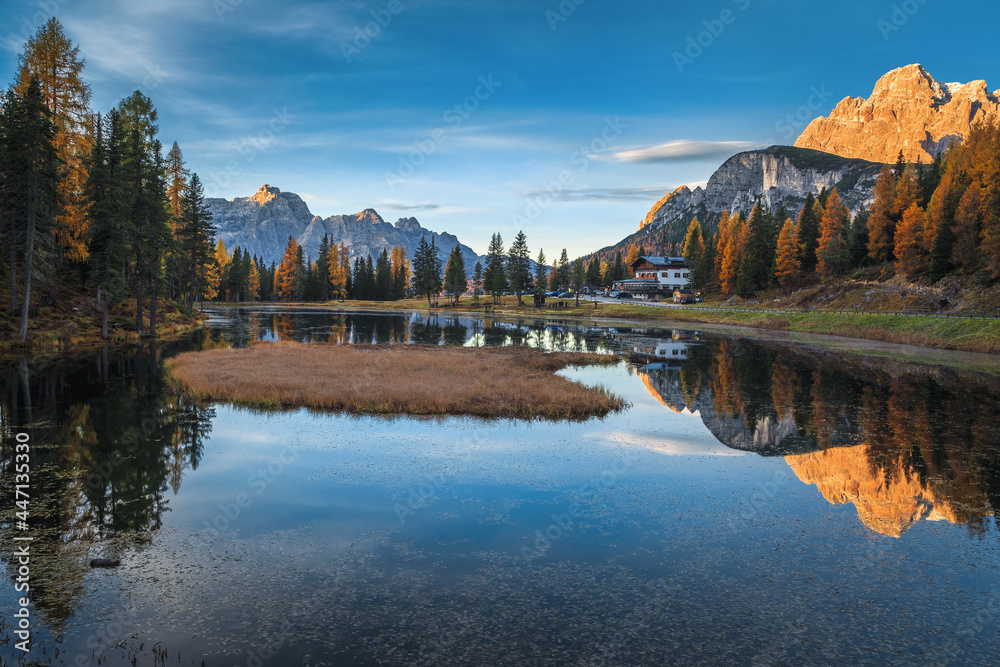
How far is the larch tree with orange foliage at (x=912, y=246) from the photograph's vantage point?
255 feet

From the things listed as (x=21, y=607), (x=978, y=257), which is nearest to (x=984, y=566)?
(x=21, y=607)

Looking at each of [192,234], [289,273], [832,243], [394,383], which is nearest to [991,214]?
[832,243]

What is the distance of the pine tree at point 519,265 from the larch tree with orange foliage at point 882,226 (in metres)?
77.3

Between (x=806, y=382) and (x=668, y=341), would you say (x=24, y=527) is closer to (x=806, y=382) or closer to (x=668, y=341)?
(x=806, y=382)

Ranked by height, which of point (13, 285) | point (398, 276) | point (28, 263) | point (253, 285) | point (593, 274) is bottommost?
point (13, 285)

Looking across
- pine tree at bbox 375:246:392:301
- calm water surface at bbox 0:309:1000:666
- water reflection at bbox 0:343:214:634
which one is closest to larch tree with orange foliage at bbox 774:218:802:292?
calm water surface at bbox 0:309:1000:666

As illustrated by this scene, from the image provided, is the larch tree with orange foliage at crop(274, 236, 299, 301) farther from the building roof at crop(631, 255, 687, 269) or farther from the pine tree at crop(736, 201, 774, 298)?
the pine tree at crop(736, 201, 774, 298)

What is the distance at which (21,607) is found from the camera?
8953 millimetres

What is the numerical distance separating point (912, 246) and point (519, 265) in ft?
286

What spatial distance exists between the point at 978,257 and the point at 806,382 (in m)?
53.8

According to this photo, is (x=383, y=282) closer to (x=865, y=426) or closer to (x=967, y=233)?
(x=967, y=233)

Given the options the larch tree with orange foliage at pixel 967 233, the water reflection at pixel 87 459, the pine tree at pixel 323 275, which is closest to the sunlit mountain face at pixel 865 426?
the water reflection at pixel 87 459

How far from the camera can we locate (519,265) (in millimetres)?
145000

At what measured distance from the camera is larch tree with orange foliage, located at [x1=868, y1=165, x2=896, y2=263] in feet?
292
